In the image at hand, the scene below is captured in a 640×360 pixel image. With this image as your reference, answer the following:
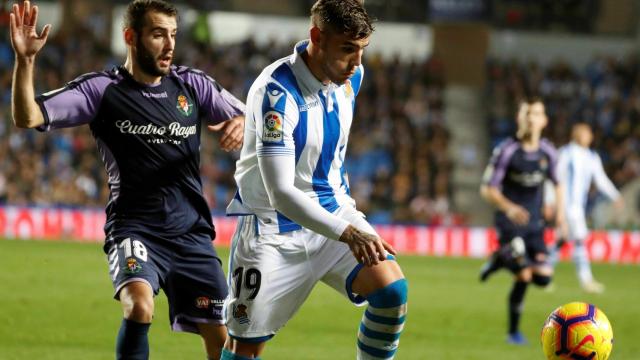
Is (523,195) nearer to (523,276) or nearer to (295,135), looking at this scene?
(523,276)

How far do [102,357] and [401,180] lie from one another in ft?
54.5

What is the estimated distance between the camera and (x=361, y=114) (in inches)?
1078

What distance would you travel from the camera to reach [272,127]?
5.66 meters

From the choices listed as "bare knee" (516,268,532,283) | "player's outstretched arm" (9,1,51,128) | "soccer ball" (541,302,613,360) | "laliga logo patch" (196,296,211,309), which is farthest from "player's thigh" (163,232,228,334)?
"bare knee" (516,268,532,283)

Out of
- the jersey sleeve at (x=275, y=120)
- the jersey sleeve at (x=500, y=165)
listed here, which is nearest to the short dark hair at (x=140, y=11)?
the jersey sleeve at (x=275, y=120)

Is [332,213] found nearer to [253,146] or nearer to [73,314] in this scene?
[253,146]

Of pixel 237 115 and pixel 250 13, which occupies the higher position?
pixel 237 115

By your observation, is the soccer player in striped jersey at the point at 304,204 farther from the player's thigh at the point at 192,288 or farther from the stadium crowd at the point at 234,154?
the stadium crowd at the point at 234,154

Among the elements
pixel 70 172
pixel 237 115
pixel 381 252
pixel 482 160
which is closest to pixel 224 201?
pixel 70 172

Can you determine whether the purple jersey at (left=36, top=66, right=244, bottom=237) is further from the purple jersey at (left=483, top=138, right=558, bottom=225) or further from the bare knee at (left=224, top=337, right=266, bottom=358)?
the purple jersey at (left=483, top=138, right=558, bottom=225)

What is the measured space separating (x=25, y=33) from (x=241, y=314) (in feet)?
5.96

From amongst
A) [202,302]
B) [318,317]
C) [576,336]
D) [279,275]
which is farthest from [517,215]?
[279,275]

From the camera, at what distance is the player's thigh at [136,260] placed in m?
6.15

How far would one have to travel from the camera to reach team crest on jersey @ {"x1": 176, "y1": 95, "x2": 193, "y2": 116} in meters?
6.61
